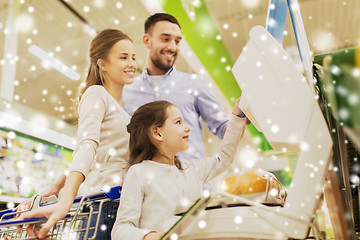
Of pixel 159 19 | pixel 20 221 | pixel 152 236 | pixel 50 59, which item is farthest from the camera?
pixel 50 59

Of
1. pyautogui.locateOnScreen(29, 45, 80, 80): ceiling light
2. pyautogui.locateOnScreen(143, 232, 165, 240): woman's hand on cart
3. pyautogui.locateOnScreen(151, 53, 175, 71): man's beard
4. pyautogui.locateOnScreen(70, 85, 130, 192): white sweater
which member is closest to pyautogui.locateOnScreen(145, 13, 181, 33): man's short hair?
pyautogui.locateOnScreen(151, 53, 175, 71): man's beard

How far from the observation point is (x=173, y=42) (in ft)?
5.34

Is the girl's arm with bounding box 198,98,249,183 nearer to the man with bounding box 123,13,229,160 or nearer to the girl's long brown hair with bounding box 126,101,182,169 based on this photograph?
the girl's long brown hair with bounding box 126,101,182,169

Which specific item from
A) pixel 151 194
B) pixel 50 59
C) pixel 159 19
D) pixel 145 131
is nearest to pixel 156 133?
pixel 145 131

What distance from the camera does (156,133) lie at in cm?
105

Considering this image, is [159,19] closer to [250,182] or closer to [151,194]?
[151,194]

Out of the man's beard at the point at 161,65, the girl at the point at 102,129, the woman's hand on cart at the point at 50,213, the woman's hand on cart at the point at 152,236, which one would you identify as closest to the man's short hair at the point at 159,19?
the man's beard at the point at 161,65

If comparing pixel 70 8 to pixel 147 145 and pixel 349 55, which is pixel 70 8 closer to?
pixel 147 145

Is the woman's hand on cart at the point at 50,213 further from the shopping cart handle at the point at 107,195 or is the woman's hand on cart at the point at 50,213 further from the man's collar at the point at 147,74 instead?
the man's collar at the point at 147,74

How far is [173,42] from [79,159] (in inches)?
34.9

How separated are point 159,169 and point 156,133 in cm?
14

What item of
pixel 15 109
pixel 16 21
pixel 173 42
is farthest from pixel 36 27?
pixel 173 42

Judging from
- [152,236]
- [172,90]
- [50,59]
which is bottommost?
[152,236]

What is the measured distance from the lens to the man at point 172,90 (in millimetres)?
1460
